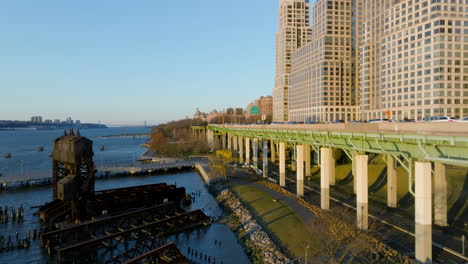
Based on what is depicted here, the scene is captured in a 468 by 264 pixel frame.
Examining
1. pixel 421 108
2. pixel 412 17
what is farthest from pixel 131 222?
pixel 412 17

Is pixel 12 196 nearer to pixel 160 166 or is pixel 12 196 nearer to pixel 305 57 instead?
pixel 160 166

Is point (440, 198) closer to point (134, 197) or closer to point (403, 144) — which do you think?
point (403, 144)

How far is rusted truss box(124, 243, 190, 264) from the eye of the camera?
31.6m

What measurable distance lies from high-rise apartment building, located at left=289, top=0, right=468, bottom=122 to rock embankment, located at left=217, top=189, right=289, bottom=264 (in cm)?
2758

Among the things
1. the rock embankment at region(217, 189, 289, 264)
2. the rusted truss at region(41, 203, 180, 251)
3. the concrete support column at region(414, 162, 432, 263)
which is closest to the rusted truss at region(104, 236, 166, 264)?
the rusted truss at region(41, 203, 180, 251)

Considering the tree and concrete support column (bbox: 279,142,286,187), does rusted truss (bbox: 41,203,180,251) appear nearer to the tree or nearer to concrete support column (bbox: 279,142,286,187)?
concrete support column (bbox: 279,142,286,187)

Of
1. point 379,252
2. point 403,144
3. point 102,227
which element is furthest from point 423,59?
point 102,227

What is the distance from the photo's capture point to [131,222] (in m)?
46.4

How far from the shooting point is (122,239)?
3956 centimetres

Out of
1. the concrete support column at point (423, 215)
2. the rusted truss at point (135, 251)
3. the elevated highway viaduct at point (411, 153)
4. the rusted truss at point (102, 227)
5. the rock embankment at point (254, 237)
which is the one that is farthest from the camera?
the rusted truss at point (102, 227)

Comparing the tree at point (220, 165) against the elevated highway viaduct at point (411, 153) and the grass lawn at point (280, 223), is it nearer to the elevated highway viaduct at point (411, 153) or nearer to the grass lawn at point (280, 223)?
the grass lawn at point (280, 223)

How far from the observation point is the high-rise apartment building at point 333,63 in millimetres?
156625

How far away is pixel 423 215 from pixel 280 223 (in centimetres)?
1708

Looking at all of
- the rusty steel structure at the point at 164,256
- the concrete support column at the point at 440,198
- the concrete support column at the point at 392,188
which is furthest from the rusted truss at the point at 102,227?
the concrete support column at the point at 440,198
